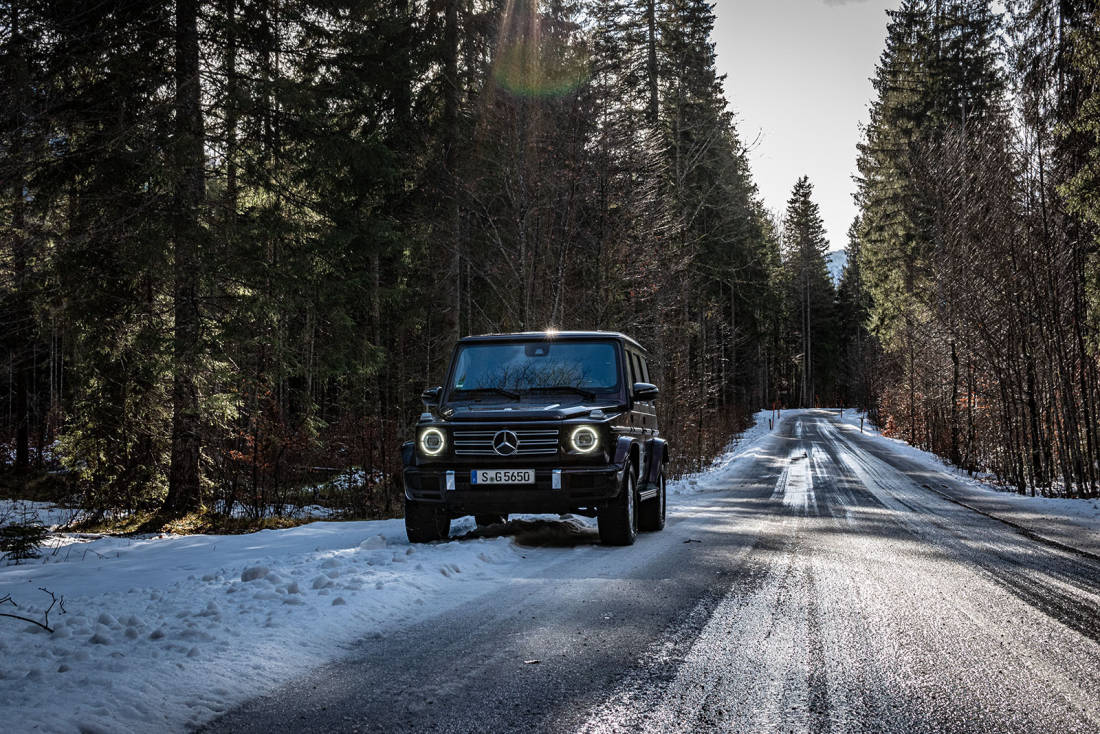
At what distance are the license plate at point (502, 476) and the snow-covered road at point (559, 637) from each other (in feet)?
2.19

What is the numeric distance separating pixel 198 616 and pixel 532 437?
3.41m

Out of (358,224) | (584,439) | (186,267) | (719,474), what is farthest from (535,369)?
(719,474)

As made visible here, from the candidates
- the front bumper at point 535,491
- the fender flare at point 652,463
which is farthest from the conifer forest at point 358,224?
the fender flare at point 652,463

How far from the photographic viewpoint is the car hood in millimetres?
7039

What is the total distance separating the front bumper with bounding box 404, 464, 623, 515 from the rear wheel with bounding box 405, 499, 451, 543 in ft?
0.78

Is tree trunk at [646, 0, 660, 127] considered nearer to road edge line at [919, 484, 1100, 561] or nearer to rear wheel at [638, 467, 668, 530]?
road edge line at [919, 484, 1100, 561]

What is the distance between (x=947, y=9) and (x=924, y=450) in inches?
854

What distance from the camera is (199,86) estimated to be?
12.0m

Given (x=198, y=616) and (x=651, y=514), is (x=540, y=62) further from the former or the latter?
(x=198, y=616)

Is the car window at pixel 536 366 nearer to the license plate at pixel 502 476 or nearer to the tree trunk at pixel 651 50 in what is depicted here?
the license plate at pixel 502 476

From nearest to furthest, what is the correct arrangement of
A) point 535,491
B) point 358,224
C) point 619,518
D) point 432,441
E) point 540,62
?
1. point 535,491
2. point 432,441
3. point 619,518
4. point 540,62
5. point 358,224

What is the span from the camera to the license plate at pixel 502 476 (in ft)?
22.7

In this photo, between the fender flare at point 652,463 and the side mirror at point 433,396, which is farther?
the fender flare at point 652,463

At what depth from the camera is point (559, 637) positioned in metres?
4.19
